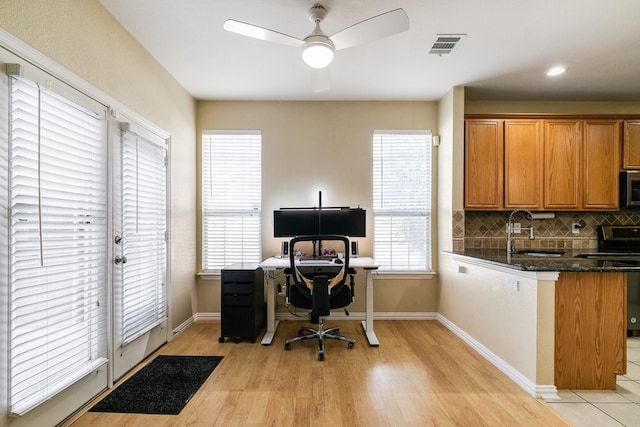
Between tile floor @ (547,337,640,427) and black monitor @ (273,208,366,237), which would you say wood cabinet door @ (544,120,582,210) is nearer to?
tile floor @ (547,337,640,427)

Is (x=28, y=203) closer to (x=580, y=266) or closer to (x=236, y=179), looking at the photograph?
(x=236, y=179)

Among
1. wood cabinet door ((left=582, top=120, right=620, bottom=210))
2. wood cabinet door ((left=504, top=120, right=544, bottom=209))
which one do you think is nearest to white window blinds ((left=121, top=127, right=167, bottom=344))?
wood cabinet door ((left=504, top=120, right=544, bottom=209))

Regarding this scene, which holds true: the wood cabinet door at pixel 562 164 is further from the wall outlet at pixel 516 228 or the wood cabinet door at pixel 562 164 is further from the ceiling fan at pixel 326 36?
the ceiling fan at pixel 326 36

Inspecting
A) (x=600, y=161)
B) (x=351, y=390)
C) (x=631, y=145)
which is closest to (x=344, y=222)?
(x=351, y=390)

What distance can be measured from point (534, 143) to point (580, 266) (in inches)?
74.6

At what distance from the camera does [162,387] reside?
230 cm

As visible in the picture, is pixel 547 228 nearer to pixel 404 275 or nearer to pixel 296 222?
pixel 404 275

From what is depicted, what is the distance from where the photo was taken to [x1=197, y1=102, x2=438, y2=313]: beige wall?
12.8 ft

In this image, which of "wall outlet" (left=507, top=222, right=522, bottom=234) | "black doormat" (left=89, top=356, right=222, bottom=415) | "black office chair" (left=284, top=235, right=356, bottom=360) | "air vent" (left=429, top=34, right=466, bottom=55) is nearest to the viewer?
"black doormat" (left=89, top=356, right=222, bottom=415)

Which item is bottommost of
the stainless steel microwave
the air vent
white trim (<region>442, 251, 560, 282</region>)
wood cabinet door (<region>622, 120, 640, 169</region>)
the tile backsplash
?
white trim (<region>442, 251, 560, 282</region>)

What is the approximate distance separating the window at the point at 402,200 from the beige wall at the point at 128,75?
2.30 m

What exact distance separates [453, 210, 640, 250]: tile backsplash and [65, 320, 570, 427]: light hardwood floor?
1.37 meters

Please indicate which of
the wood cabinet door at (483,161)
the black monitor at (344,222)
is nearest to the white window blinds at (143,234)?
the black monitor at (344,222)

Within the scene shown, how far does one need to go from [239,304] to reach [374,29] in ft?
8.90
